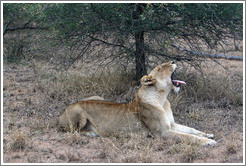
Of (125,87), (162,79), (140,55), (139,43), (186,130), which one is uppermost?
(139,43)

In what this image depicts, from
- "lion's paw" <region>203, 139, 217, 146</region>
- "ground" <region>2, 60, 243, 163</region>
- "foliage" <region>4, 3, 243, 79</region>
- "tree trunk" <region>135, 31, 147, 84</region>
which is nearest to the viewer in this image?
"ground" <region>2, 60, 243, 163</region>

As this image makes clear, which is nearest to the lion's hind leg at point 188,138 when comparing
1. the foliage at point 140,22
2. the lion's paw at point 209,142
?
the lion's paw at point 209,142

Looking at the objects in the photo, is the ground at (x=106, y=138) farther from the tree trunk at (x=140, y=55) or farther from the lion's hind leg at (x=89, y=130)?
the tree trunk at (x=140, y=55)

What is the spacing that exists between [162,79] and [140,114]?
0.55m

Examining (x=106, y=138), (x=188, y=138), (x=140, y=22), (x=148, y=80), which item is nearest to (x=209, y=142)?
(x=188, y=138)

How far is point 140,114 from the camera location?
5195mm

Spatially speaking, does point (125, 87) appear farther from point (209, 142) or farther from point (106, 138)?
point (209, 142)

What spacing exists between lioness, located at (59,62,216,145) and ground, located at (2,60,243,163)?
179 millimetres

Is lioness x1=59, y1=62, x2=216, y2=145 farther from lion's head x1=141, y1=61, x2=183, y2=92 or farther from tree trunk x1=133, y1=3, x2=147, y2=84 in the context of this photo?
tree trunk x1=133, y1=3, x2=147, y2=84

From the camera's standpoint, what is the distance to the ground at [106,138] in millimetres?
4430

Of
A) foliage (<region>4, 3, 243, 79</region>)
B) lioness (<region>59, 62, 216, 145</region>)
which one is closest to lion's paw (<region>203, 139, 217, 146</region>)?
lioness (<region>59, 62, 216, 145</region>)

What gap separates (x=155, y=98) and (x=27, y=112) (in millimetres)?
2383

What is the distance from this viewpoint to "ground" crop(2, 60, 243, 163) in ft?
14.5

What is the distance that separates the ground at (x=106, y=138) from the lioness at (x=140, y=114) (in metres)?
0.18
